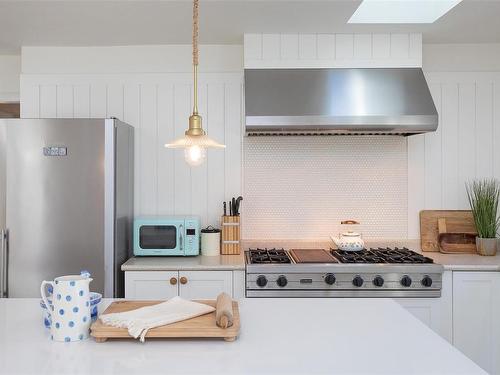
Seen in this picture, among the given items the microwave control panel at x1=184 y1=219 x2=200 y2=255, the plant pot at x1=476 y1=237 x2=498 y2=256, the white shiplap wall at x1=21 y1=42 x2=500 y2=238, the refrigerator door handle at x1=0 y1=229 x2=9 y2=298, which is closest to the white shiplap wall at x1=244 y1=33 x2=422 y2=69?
the white shiplap wall at x1=21 y1=42 x2=500 y2=238

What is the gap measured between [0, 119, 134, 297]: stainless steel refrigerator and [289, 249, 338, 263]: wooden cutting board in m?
1.20

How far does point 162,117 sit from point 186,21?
31.9 inches

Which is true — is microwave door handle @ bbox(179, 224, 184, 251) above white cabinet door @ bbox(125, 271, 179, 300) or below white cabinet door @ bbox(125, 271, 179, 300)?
above

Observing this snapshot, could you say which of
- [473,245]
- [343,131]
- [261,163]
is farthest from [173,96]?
[473,245]

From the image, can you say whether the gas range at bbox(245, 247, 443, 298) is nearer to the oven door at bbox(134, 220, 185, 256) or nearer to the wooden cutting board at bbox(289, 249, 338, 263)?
the wooden cutting board at bbox(289, 249, 338, 263)

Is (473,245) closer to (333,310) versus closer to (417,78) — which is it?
(417,78)

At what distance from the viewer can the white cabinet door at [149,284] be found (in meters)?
2.89

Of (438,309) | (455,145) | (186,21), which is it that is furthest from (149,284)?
(455,145)

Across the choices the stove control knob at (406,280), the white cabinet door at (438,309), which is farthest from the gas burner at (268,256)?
the white cabinet door at (438,309)

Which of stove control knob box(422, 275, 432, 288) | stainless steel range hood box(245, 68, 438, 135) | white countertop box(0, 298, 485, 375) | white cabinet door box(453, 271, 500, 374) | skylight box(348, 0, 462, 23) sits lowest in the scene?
white cabinet door box(453, 271, 500, 374)

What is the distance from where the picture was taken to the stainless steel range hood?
2986 mm

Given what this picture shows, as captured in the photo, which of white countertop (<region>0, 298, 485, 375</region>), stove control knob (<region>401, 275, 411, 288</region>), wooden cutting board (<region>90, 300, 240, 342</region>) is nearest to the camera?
white countertop (<region>0, 298, 485, 375</region>)

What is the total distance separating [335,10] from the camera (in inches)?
110

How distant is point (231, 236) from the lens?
128 inches
